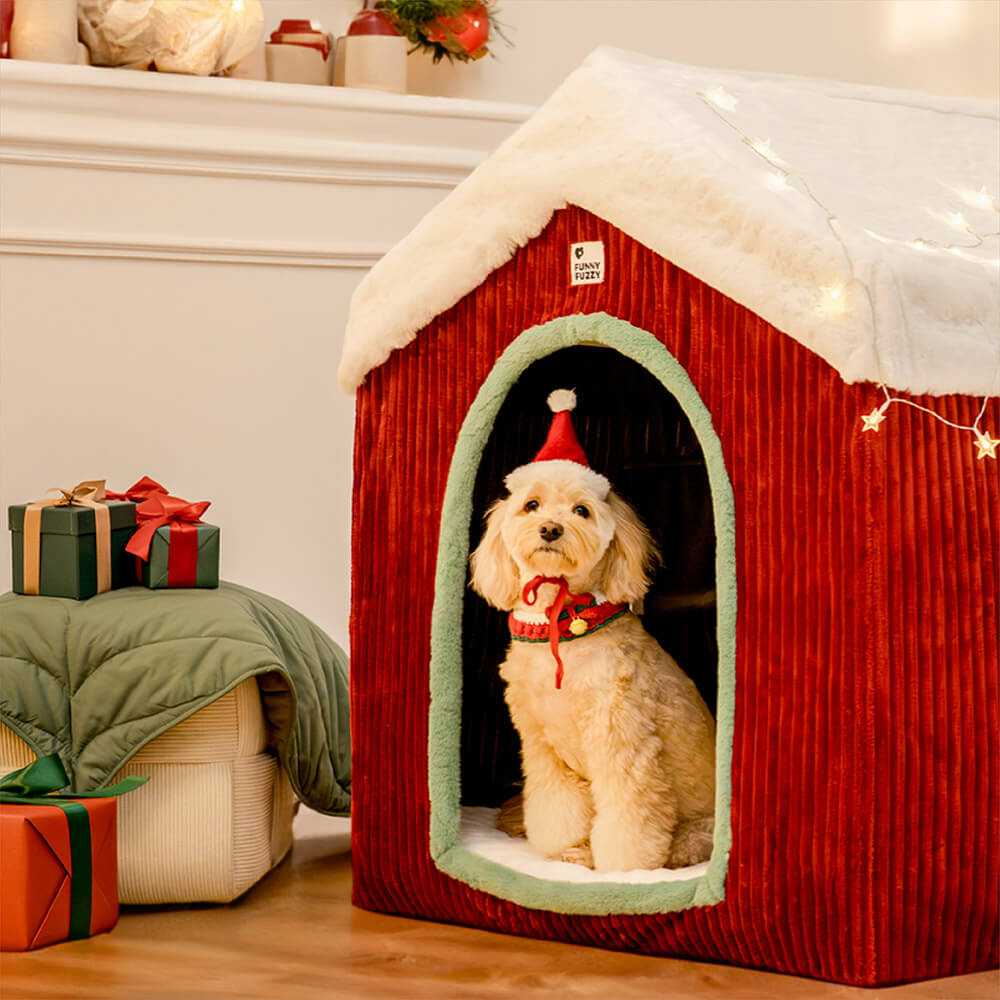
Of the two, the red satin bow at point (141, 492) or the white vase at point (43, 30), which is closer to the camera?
the red satin bow at point (141, 492)

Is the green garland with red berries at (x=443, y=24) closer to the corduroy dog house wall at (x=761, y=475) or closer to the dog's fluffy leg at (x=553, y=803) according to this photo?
the corduroy dog house wall at (x=761, y=475)

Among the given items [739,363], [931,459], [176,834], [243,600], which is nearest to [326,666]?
[243,600]

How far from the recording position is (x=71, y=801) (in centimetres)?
185

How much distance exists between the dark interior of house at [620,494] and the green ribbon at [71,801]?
555mm

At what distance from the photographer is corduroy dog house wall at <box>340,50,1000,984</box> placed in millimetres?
1539

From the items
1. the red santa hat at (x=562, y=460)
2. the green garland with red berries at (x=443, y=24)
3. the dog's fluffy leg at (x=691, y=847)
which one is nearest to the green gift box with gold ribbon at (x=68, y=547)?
the red santa hat at (x=562, y=460)

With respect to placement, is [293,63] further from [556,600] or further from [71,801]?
[71,801]

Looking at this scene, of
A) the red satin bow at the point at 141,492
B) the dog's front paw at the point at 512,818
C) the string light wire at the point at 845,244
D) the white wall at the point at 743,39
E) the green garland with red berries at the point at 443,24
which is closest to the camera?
the string light wire at the point at 845,244

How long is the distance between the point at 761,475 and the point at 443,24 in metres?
1.63

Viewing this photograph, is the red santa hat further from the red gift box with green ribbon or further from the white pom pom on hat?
the red gift box with green ribbon

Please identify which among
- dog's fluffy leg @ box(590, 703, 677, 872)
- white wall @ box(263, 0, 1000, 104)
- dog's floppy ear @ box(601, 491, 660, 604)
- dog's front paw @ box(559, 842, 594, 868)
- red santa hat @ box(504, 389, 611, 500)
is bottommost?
dog's front paw @ box(559, 842, 594, 868)

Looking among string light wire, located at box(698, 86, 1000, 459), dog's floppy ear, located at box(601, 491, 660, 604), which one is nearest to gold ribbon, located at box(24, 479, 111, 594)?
dog's floppy ear, located at box(601, 491, 660, 604)

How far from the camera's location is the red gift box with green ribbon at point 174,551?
A: 2158 mm

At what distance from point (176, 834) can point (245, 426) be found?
1138 mm
